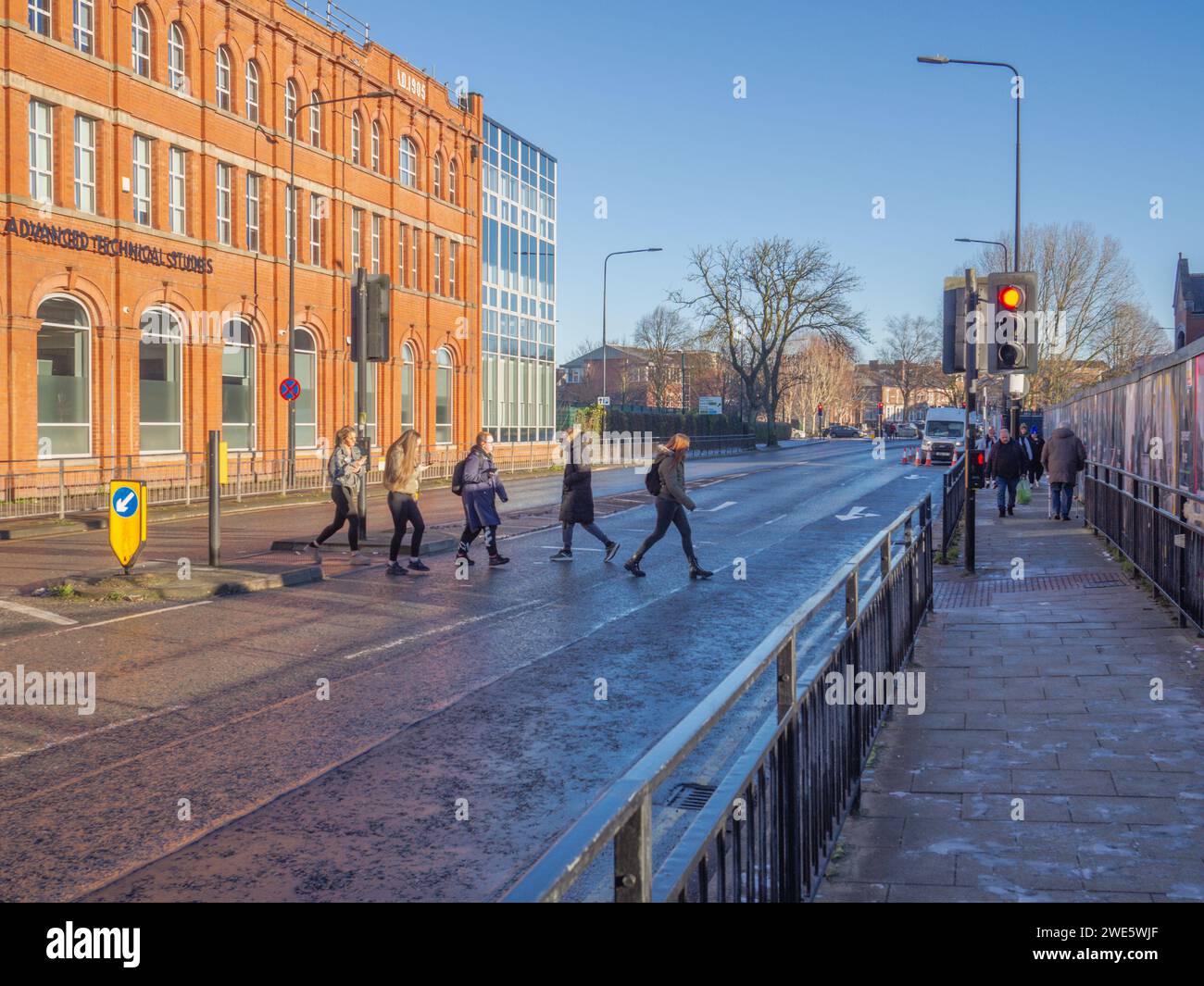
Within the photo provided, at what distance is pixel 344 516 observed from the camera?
1652 cm

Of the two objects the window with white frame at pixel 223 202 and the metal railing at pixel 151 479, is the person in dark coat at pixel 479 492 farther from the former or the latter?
the window with white frame at pixel 223 202

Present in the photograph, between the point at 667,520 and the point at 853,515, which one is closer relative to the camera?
the point at 667,520

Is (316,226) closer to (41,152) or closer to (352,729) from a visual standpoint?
(41,152)

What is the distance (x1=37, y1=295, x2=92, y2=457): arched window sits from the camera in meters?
27.7

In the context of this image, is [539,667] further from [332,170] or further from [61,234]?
[332,170]

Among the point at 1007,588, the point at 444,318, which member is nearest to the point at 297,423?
the point at 444,318

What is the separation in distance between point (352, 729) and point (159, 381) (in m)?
26.5

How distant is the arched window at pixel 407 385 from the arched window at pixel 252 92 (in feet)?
36.7

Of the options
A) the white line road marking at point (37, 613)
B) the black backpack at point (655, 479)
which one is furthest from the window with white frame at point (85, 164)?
the black backpack at point (655, 479)

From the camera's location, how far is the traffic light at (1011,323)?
504 inches

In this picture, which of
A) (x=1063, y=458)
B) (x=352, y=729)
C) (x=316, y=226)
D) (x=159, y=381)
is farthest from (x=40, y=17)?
(x=352, y=729)

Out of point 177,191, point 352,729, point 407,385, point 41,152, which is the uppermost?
point 177,191

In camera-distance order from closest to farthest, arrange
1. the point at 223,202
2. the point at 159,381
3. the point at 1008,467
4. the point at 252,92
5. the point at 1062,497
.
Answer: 1. the point at 1062,497
2. the point at 1008,467
3. the point at 159,381
4. the point at 223,202
5. the point at 252,92

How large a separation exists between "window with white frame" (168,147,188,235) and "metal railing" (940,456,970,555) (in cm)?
2026
